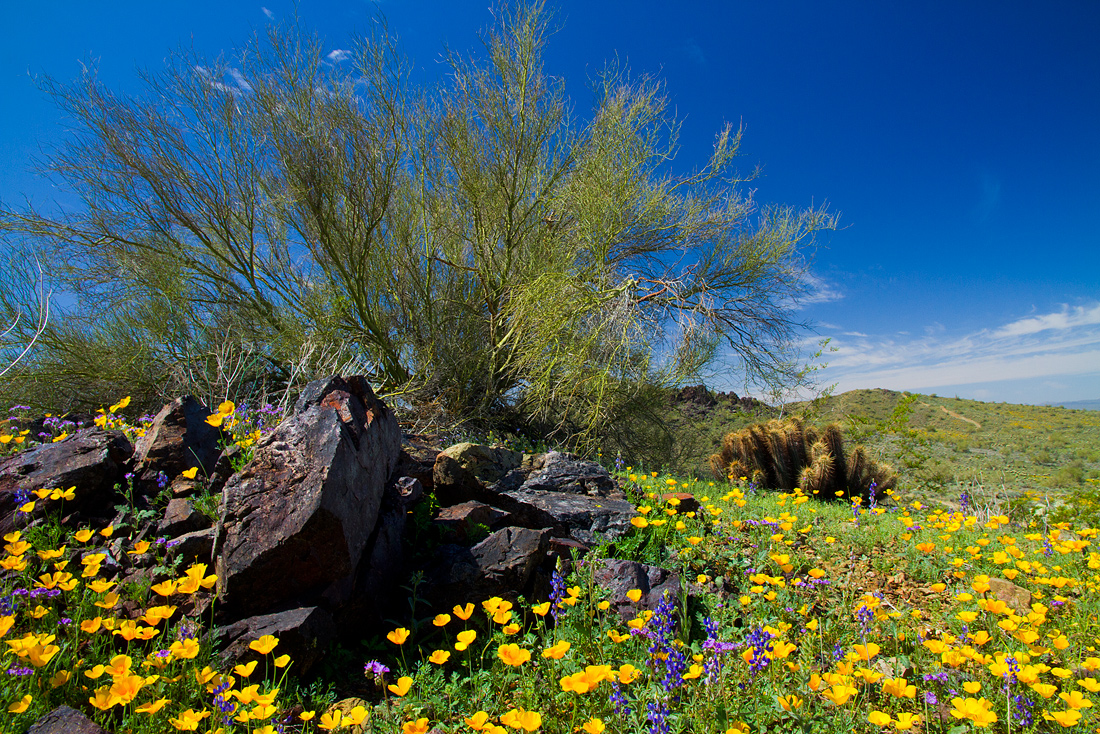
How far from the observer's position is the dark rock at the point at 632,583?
2189 mm

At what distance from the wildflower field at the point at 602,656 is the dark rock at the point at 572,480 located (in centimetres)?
87

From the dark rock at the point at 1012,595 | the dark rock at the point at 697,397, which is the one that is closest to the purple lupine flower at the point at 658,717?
the dark rock at the point at 1012,595

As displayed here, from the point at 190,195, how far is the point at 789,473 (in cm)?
855

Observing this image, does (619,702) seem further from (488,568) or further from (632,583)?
(488,568)

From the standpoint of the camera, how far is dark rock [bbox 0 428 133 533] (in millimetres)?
2594

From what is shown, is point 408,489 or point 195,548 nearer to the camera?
point 195,548

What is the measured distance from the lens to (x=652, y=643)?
5.81 ft

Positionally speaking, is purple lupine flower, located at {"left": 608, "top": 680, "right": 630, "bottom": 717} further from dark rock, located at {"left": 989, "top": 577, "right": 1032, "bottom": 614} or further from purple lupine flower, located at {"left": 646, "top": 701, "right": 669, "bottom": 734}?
dark rock, located at {"left": 989, "top": 577, "right": 1032, "bottom": 614}

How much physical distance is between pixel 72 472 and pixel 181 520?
847 mm

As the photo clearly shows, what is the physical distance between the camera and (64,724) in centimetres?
135

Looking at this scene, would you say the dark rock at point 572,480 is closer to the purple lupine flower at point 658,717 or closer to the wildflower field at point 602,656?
the wildflower field at point 602,656

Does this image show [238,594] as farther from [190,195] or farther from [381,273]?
[190,195]

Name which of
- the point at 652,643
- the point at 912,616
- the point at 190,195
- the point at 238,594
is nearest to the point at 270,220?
the point at 190,195

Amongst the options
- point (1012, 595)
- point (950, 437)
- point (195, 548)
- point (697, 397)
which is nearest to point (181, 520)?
point (195, 548)
